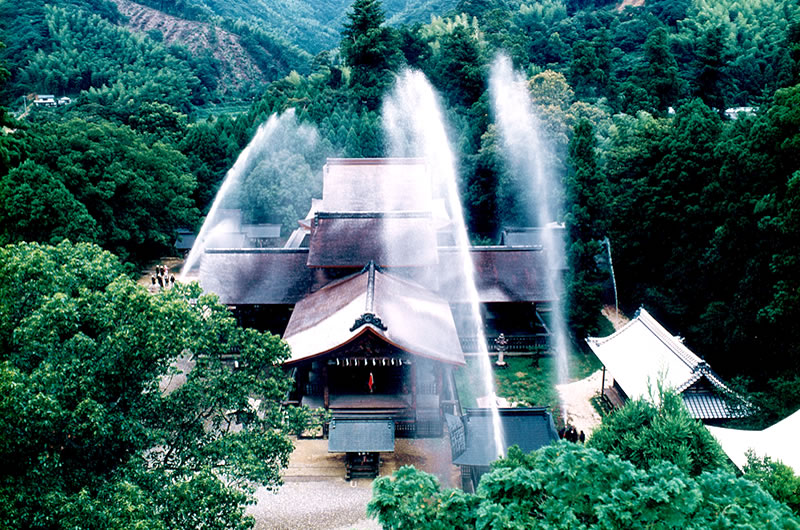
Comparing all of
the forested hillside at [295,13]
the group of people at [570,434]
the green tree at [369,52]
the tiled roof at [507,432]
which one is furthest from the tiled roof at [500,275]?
the forested hillside at [295,13]

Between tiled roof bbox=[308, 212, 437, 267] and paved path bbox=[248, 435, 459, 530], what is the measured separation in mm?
8011

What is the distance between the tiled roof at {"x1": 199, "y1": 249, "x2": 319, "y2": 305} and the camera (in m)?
25.8

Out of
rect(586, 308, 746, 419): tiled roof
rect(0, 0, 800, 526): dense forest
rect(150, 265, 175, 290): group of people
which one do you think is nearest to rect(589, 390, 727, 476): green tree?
rect(0, 0, 800, 526): dense forest

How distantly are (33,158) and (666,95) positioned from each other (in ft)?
148

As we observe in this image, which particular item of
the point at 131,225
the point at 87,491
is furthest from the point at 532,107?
the point at 87,491

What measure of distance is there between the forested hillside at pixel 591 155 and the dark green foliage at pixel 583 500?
37.6ft

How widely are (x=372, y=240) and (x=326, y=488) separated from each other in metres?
11.4

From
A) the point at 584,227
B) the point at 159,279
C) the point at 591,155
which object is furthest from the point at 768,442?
the point at 159,279

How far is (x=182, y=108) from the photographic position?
80.9 meters

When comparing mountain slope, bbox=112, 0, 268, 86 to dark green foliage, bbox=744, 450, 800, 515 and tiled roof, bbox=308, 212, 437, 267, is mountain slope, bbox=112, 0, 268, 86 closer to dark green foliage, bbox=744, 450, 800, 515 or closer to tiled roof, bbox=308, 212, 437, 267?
tiled roof, bbox=308, 212, 437, 267

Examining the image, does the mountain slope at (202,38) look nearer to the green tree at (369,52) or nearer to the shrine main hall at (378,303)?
the green tree at (369,52)

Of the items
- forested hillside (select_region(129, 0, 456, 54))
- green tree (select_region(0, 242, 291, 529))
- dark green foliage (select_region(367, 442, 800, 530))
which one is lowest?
dark green foliage (select_region(367, 442, 800, 530))

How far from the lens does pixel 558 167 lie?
34.9 metres

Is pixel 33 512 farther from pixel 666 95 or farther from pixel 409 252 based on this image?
pixel 666 95
